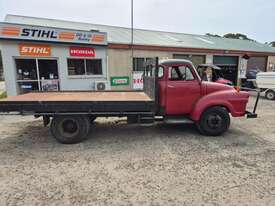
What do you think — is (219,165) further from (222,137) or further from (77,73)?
(77,73)

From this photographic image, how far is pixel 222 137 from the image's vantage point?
Answer: 17.8 feet

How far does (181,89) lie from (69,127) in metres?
3.23

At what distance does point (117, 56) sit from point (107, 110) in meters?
8.63

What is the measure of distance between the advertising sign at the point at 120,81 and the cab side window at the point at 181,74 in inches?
313

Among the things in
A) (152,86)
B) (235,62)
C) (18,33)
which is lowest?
(152,86)

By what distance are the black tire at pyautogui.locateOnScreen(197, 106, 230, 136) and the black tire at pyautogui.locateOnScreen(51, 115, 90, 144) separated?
320 centimetres

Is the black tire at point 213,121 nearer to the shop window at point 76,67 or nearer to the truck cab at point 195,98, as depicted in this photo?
the truck cab at point 195,98

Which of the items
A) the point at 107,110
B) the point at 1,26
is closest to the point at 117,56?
the point at 1,26

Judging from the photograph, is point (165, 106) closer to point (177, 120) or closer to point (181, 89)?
point (177, 120)

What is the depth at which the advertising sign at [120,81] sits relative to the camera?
12.9 meters

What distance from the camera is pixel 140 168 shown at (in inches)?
146

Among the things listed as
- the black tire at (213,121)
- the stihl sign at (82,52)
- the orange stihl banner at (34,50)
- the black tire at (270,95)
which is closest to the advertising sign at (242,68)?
the black tire at (270,95)

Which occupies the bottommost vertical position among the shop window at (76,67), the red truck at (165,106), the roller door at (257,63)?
the red truck at (165,106)

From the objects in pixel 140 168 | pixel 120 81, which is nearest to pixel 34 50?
pixel 120 81
